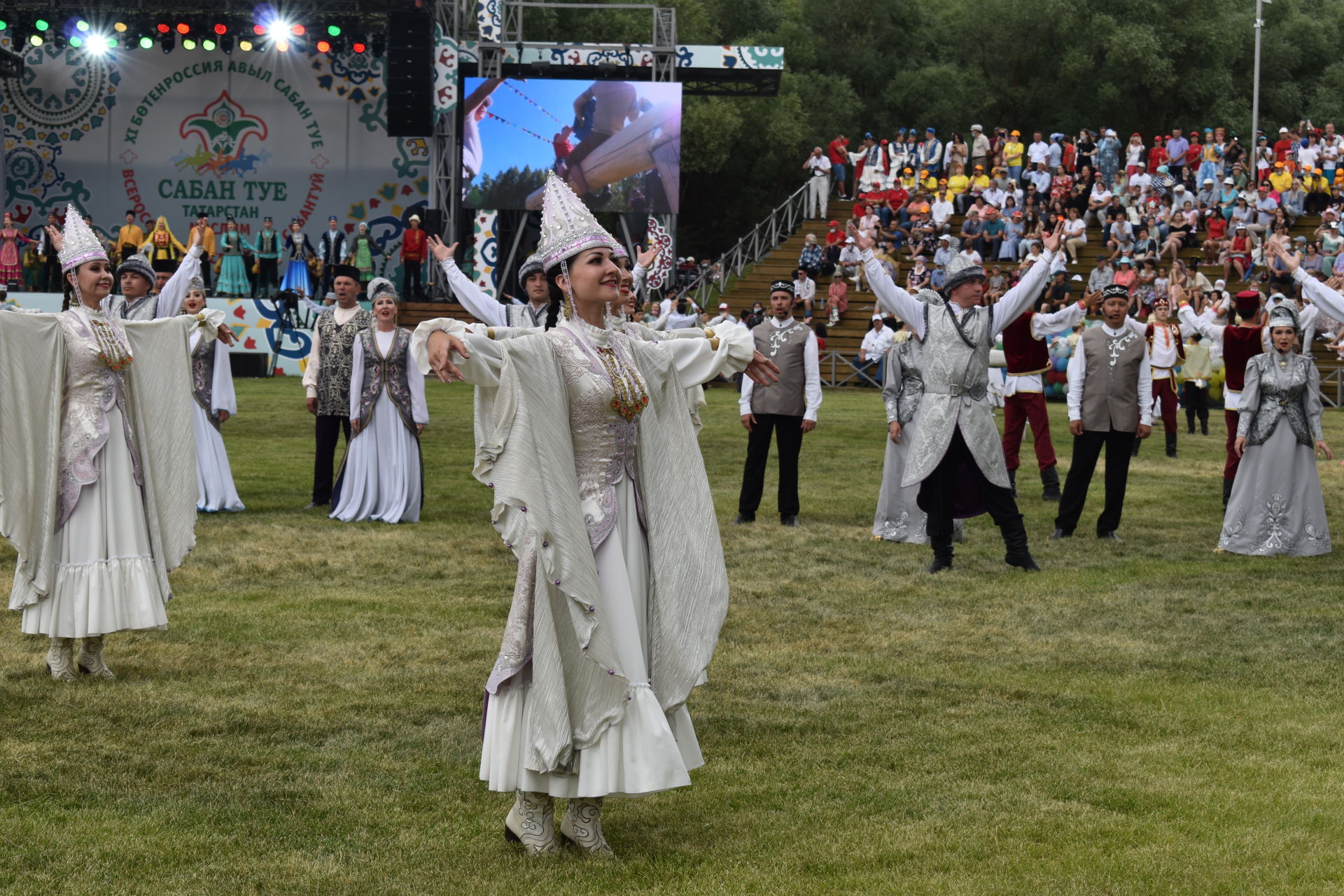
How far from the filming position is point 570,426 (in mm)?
4750

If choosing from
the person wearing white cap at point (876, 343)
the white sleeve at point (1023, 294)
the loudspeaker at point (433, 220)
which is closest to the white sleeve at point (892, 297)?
the white sleeve at point (1023, 294)

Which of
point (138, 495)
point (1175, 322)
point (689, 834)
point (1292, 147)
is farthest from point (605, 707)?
point (1292, 147)

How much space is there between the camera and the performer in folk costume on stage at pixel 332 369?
1246 cm

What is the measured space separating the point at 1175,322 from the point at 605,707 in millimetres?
18163

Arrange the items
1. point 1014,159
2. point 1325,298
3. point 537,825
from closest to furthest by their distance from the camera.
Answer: point 537,825 → point 1325,298 → point 1014,159

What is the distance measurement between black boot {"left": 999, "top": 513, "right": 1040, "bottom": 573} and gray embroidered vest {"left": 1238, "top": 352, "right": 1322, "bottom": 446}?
2216 mm

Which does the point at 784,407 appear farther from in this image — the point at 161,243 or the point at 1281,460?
the point at 161,243

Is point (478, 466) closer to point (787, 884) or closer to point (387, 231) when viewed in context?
point (787, 884)

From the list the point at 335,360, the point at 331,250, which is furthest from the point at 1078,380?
the point at 331,250

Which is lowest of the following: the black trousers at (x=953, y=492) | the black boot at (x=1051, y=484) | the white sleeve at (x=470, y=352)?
the black boot at (x=1051, y=484)

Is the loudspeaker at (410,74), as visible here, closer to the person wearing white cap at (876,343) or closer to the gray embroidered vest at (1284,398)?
the person wearing white cap at (876,343)

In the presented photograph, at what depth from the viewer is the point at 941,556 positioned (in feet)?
32.7

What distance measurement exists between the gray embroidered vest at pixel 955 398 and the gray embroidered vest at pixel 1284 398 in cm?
232

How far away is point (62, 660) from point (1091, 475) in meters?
7.47
